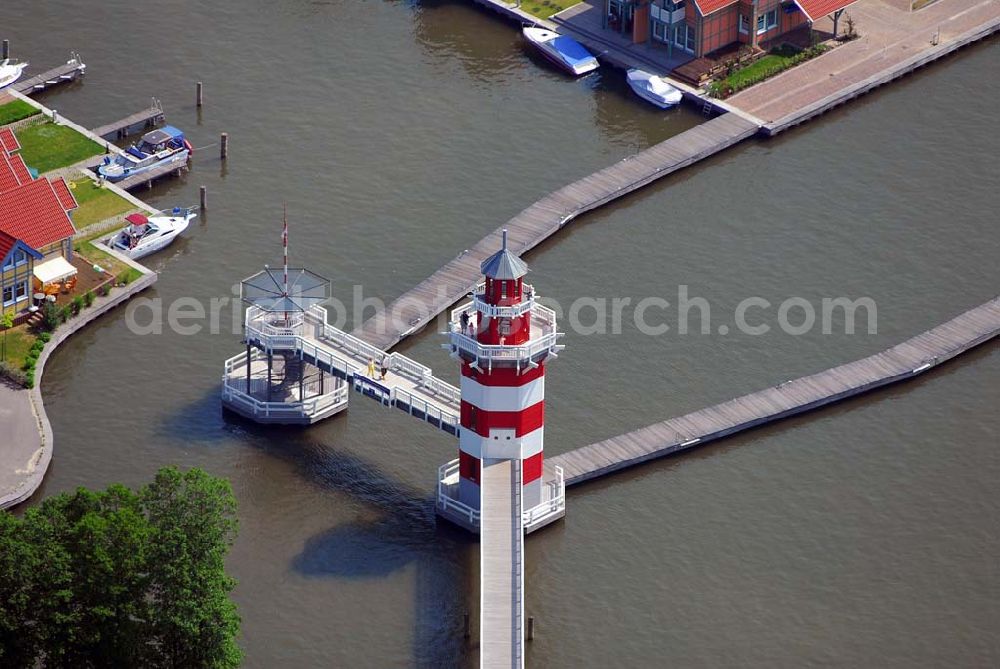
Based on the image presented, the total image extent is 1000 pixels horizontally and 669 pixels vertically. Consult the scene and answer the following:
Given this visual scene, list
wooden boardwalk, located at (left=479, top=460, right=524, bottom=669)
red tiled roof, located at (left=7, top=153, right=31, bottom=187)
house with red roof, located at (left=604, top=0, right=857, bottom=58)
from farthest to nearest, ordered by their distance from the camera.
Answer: house with red roof, located at (left=604, top=0, right=857, bottom=58) → red tiled roof, located at (left=7, top=153, right=31, bottom=187) → wooden boardwalk, located at (left=479, top=460, right=524, bottom=669)

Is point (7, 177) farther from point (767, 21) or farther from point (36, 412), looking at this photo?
point (767, 21)

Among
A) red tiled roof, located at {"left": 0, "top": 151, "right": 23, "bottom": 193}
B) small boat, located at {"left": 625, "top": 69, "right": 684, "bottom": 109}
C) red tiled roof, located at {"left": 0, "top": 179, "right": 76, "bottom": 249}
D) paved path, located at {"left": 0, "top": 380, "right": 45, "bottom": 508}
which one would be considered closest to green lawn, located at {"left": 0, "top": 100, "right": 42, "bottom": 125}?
red tiled roof, located at {"left": 0, "top": 151, "right": 23, "bottom": 193}

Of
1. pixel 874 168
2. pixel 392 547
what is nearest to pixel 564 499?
pixel 392 547

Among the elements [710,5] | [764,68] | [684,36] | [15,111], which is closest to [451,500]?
[15,111]

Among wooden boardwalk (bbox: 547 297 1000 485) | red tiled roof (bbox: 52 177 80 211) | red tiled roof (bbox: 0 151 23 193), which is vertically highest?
red tiled roof (bbox: 0 151 23 193)

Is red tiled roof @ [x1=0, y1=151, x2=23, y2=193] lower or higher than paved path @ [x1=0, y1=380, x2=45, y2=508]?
higher

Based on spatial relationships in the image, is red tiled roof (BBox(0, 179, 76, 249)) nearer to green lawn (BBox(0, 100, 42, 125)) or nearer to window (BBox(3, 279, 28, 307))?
window (BBox(3, 279, 28, 307))

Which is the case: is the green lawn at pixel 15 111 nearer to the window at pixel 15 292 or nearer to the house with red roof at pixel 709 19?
the window at pixel 15 292

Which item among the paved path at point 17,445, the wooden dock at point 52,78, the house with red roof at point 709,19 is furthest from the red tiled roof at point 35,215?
the house with red roof at point 709,19
